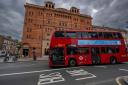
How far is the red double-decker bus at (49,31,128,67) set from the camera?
16.7m

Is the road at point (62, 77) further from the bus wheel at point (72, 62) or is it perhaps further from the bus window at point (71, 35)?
the bus window at point (71, 35)

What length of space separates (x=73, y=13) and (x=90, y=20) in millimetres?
8957

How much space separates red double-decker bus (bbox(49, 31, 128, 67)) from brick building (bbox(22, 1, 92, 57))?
33.3 m

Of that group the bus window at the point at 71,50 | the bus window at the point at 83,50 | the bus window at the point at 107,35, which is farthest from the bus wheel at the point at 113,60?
the bus window at the point at 71,50

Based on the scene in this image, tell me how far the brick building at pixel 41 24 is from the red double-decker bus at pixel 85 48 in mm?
33286

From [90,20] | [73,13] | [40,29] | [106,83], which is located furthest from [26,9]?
[106,83]

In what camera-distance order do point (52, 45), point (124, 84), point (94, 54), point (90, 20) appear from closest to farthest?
point (124, 84) < point (52, 45) < point (94, 54) < point (90, 20)

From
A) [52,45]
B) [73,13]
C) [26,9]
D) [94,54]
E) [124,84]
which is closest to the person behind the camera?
[124,84]

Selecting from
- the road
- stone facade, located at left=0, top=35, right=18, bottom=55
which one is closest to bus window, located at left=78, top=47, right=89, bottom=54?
the road

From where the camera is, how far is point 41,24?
5675cm

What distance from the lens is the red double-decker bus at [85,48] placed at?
54.9 feet

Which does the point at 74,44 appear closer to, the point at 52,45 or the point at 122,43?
the point at 52,45

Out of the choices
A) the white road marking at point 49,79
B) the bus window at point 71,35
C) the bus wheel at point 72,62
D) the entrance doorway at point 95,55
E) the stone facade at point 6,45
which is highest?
the stone facade at point 6,45

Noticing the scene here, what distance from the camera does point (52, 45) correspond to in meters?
16.8
